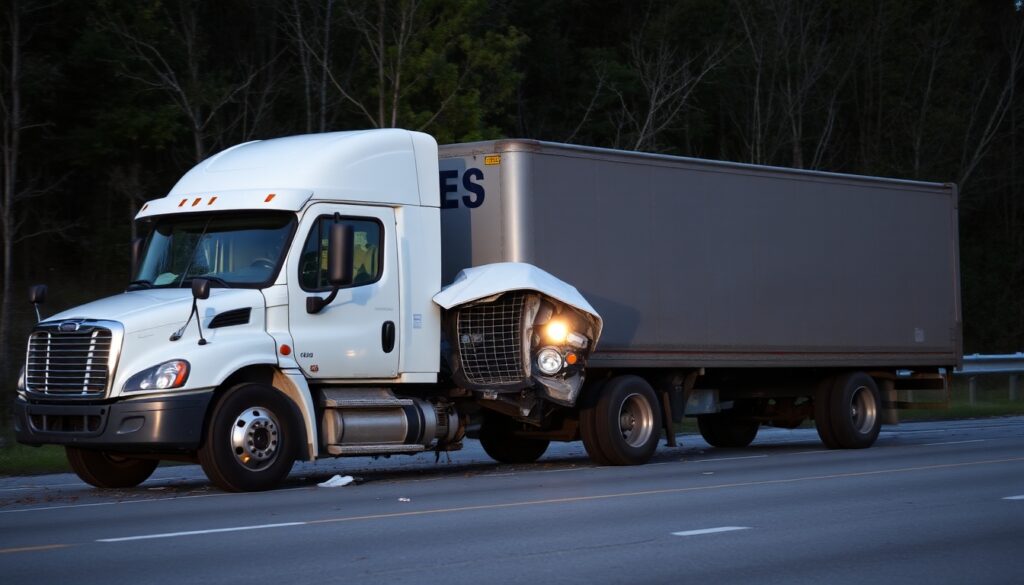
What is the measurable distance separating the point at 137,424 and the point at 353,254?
2712 millimetres

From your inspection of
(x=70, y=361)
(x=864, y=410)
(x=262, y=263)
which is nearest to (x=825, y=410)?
(x=864, y=410)

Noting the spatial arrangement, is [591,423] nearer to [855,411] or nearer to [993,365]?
[855,411]

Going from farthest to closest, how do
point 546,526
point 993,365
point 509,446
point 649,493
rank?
point 993,365 < point 509,446 < point 649,493 < point 546,526

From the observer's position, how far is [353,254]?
47.6 feet

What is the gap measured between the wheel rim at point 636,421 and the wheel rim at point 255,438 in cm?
487

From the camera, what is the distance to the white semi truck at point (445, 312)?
13.6 m

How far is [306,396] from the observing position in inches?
561

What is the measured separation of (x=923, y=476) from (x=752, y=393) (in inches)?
202

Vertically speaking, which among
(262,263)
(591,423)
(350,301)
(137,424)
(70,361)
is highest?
(262,263)

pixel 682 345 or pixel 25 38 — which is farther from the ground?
pixel 25 38

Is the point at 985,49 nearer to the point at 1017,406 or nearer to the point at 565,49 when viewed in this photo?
the point at 565,49

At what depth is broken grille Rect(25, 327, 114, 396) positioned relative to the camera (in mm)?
13344

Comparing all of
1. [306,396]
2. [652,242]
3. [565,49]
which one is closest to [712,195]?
[652,242]

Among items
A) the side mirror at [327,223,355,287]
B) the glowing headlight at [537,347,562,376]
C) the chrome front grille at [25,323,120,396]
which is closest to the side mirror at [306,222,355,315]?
the side mirror at [327,223,355,287]
